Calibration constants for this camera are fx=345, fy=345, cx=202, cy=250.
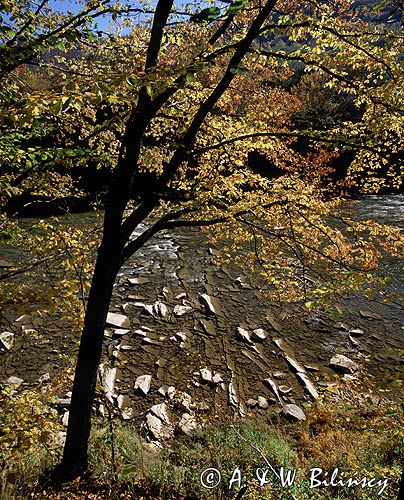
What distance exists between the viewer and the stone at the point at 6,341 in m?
7.72

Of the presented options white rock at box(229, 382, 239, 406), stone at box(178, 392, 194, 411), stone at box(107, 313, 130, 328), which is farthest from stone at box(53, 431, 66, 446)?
stone at box(107, 313, 130, 328)

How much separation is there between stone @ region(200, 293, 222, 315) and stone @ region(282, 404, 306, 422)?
337 cm

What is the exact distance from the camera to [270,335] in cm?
876

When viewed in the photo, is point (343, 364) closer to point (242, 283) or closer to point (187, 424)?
point (187, 424)

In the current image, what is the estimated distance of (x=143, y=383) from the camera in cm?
709

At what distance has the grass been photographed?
4.10 meters

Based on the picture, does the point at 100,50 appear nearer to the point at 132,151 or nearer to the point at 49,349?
the point at 132,151

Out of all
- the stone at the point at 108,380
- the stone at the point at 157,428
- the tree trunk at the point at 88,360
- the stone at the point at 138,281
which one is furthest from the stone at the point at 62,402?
the stone at the point at 138,281

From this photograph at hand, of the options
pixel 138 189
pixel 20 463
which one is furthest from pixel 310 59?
pixel 138 189

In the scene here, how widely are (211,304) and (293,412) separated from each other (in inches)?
156

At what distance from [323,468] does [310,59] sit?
524 centimetres

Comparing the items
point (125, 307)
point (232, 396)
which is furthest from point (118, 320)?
point (232, 396)

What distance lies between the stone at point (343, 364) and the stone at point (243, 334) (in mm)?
1973

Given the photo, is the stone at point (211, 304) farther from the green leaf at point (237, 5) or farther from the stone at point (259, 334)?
the green leaf at point (237, 5)
